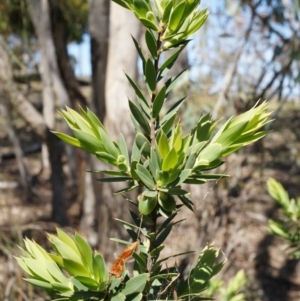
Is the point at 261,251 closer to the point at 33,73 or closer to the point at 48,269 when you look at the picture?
the point at 33,73

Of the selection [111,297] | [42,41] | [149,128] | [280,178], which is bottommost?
[280,178]

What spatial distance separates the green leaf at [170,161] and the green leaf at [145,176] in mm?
16

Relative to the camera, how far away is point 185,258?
226cm

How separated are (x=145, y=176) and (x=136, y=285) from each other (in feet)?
0.32

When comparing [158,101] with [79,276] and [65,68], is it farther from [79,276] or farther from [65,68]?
[65,68]

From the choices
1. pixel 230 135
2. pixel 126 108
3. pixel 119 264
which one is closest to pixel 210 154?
pixel 230 135

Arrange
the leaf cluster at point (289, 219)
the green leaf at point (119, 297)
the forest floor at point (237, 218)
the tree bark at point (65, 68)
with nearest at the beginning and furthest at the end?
the green leaf at point (119, 297) < the leaf cluster at point (289, 219) < the forest floor at point (237, 218) < the tree bark at point (65, 68)

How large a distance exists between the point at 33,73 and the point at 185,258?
3.38 m

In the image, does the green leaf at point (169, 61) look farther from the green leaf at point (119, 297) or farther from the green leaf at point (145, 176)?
the green leaf at point (119, 297)

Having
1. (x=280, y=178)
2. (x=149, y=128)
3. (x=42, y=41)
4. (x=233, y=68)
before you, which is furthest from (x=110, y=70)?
(x=280, y=178)

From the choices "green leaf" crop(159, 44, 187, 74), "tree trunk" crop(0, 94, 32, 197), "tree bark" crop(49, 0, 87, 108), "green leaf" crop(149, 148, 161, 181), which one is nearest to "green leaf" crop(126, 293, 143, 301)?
"green leaf" crop(149, 148, 161, 181)

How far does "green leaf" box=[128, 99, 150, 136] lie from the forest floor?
3.73ft

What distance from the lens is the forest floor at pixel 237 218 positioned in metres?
2.44

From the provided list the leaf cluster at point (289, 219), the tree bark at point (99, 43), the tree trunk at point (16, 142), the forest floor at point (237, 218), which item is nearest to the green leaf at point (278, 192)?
the leaf cluster at point (289, 219)
